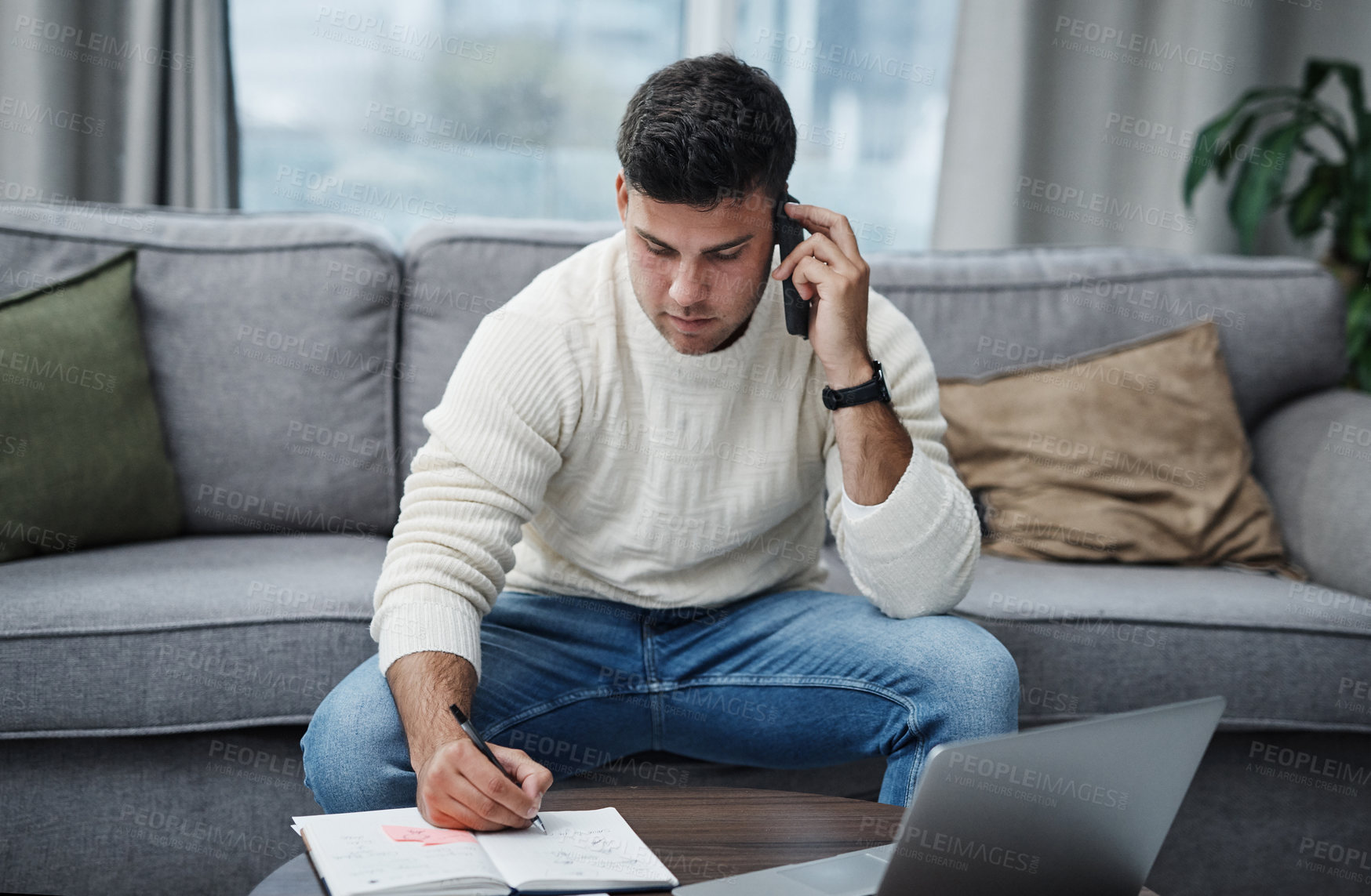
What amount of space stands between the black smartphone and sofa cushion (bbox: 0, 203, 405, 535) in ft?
2.59

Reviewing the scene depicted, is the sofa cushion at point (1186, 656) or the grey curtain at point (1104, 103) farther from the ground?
the grey curtain at point (1104, 103)

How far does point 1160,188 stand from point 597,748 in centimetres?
247

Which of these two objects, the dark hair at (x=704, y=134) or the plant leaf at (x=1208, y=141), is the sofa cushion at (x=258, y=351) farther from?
the plant leaf at (x=1208, y=141)

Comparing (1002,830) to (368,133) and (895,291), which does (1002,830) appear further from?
(368,133)

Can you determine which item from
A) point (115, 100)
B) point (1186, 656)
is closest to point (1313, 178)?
point (1186, 656)

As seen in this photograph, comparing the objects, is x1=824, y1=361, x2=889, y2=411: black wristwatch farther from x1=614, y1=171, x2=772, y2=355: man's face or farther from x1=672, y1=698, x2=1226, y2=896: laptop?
x1=672, y1=698, x2=1226, y2=896: laptop

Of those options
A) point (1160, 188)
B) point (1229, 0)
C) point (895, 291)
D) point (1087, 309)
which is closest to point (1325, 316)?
point (1087, 309)

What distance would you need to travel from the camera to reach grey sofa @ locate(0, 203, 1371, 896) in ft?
4.28

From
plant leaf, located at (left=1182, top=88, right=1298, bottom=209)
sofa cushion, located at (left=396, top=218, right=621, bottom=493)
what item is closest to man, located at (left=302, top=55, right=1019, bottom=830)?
sofa cushion, located at (left=396, top=218, right=621, bottom=493)

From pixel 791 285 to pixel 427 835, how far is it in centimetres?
72

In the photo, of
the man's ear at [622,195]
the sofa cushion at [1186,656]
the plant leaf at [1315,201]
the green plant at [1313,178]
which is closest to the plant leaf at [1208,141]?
the green plant at [1313,178]

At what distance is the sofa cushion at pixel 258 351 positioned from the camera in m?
1.69

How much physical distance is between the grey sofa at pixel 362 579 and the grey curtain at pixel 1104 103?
95 centimetres

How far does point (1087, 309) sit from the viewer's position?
6.25 ft
